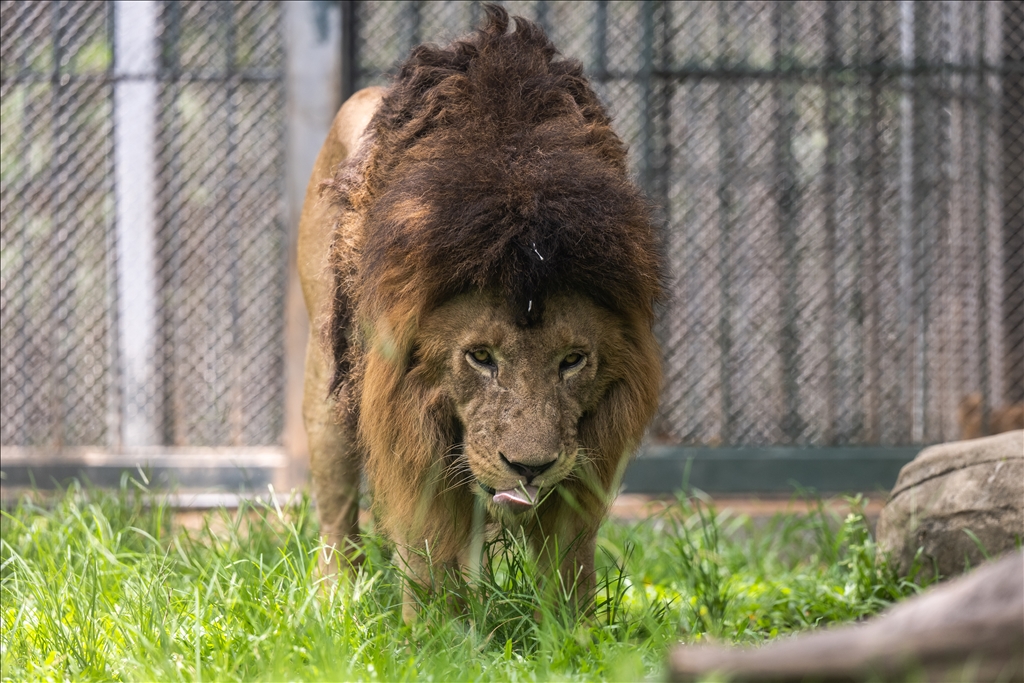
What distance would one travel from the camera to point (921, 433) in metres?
5.90

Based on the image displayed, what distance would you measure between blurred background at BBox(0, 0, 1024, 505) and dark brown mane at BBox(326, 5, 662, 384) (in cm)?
230

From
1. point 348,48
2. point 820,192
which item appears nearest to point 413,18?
point 348,48

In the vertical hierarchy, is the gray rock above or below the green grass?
above

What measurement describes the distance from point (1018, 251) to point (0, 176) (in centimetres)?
591

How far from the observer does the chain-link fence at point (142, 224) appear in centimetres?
564

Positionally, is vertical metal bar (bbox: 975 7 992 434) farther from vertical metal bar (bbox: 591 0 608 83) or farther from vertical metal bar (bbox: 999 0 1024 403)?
vertical metal bar (bbox: 591 0 608 83)

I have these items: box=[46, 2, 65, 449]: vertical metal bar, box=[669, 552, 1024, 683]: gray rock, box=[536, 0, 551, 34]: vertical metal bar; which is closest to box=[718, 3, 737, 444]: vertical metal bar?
box=[536, 0, 551, 34]: vertical metal bar

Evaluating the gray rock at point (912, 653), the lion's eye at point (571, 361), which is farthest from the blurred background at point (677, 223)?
the gray rock at point (912, 653)

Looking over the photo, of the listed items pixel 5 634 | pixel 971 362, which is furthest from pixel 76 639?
pixel 971 362

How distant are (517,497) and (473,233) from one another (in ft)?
2.23

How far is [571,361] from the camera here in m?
2.74

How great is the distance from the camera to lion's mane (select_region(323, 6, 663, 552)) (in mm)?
2645

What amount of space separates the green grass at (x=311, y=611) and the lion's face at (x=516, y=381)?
317 millimetres

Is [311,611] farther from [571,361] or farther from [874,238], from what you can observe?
[874,238]
